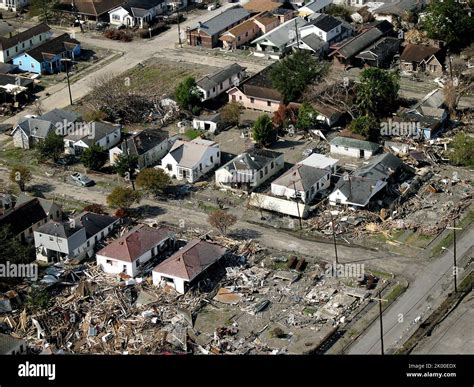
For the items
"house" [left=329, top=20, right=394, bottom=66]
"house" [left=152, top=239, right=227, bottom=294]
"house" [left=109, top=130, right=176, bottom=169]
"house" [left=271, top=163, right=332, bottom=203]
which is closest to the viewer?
"house" [left=152, top=239, right=227, bottom=294]

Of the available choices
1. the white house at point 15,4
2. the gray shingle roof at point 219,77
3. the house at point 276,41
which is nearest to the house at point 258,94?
the gray shingle roof at point 219,77

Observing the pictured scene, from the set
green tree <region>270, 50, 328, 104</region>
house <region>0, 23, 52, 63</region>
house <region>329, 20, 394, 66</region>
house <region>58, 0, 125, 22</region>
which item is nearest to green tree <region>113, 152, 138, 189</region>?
green tree <region>270, 50, 328, 104</region>

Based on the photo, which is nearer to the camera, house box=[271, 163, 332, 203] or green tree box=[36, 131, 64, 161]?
house box=[271, 163, 332, 203]

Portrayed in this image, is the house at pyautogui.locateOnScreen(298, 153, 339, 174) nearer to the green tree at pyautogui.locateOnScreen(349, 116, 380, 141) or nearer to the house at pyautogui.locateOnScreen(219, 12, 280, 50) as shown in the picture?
the green tree at pyautogui.locateOnScreen(349, 116, 380, 141)

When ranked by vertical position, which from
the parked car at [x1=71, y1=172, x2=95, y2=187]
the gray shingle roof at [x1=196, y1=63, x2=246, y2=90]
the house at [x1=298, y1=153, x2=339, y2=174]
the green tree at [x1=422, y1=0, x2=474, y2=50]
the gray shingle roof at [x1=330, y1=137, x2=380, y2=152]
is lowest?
the parked car at [x1=71, y1=172, x2=95, y2=187]

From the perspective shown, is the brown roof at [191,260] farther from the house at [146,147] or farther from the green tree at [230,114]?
the green tree at [230,114]

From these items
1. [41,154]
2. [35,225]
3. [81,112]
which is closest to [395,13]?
[81,112]

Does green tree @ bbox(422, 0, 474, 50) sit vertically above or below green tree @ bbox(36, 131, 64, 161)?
above
